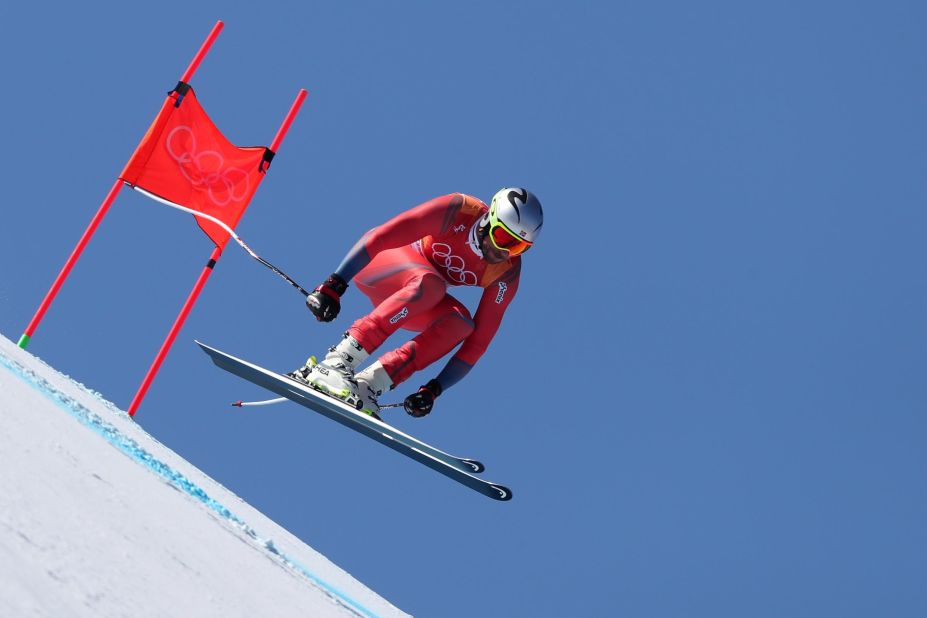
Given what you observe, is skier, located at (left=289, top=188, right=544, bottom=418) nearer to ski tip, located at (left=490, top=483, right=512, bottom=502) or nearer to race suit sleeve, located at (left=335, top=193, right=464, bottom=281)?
race suit sleeve, located at (left=335, top=193, right=464, bottom=281)

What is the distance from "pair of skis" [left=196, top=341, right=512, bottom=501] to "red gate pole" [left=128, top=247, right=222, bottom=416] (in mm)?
962

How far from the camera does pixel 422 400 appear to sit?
7.66m

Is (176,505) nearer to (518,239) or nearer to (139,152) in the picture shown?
(518,239)

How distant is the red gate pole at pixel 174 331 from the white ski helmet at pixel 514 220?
2150 mm

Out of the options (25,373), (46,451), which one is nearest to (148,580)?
(46,451)

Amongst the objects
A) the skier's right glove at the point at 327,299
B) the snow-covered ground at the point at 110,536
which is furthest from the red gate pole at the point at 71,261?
the snow-covered ground at the point at 110,536

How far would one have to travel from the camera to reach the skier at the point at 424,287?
277 inches

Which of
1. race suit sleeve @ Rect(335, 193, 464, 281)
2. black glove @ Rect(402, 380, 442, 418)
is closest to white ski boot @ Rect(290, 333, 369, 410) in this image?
race suit sleeve @ Rect(335, 193, 464, 281)

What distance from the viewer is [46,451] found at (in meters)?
2.88

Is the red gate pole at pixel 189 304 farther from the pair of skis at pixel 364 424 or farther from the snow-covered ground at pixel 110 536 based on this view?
the snow-covered ground at pixel 110 536

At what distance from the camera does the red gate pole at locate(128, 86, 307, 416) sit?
775 centimetres

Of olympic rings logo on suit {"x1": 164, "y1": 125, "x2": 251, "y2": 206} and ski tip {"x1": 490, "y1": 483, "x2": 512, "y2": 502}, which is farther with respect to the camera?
olympic rings logo on suit {"x1": 164, "y1": 125, "x2": 251, "y2": 206}

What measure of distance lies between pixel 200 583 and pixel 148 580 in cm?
34

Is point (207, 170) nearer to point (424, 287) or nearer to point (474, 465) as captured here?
point (424, 287)
